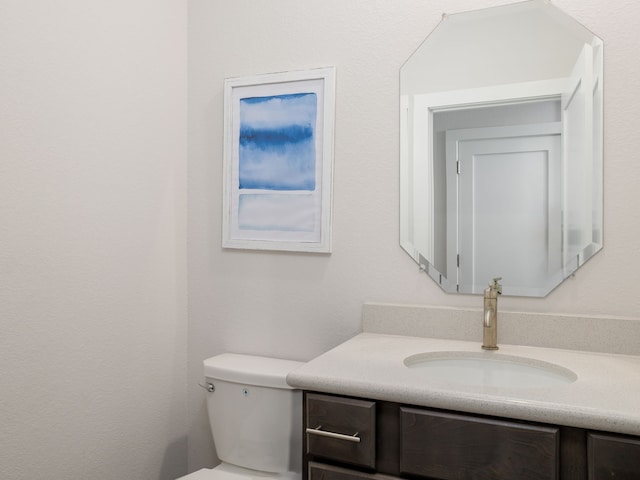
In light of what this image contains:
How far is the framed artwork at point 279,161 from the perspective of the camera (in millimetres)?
1885

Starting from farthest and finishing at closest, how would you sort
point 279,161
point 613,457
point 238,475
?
point 279,161 < point 238,475 < point 613,457

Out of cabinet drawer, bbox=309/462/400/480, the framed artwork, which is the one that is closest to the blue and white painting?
the framed artwork

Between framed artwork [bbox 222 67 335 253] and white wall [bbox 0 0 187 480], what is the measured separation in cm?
23

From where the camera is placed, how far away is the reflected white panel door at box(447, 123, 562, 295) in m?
1.61

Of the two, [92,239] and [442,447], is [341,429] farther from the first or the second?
[92,239]

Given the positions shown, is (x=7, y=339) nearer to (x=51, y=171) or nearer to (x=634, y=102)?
(x=51, y=171)

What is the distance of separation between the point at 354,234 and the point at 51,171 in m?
0.97

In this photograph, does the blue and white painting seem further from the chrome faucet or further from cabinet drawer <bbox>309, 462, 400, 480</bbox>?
cabinet drawer <bbox>309, 462, 400, 480</bbox>

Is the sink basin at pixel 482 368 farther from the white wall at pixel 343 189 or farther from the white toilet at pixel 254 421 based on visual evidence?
the white toilet at pixel 254 421

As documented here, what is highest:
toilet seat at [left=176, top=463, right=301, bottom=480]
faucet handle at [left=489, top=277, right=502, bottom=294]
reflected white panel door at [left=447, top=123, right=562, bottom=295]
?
reflected white panel door at [left=447, top=123, right=562, bottom=295]

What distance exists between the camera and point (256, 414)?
1770 millimetres

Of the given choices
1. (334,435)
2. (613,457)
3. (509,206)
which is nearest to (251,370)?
(334,435)

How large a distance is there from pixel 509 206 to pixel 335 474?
0.94 metres

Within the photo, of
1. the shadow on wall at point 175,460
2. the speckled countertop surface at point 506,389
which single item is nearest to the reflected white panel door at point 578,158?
the speckled countertop surface at point 506,389
